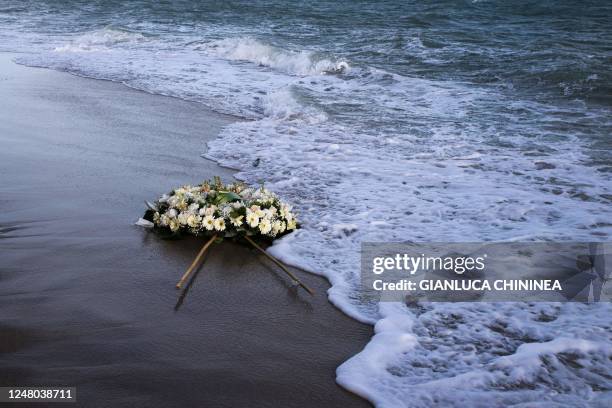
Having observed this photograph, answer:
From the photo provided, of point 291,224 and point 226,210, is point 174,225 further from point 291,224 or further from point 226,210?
point 291,224

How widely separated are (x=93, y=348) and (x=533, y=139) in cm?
629

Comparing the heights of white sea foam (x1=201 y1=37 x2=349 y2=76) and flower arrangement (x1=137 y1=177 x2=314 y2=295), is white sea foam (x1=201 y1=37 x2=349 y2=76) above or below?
above

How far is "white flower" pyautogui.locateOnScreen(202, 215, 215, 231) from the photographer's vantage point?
4.97m

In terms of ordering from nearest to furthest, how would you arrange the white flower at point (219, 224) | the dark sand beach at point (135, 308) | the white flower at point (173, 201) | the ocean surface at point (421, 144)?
the dark sand beach at point (135, 308)
the ocean surface at point (421, 144)
the white flower at point (219, 224)
the white flower at point (173, 201)

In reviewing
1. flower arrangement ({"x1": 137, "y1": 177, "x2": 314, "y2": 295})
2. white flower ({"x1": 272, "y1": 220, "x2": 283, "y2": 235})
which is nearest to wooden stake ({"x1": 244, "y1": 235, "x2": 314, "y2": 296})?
flower arrangement ({"x1": 137, "y1": 177, "x2": 314, "y2": 295})

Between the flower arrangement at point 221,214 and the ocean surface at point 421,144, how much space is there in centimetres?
21

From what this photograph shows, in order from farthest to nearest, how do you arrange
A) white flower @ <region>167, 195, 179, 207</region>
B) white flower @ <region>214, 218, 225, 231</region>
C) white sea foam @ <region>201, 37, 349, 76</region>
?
white sea foam @ <region>201, 37, 349, 76</region>, white flower @ <region>167, 195, 179, 207</region>, white flower @ <region>214, 218, 225, 231</region>

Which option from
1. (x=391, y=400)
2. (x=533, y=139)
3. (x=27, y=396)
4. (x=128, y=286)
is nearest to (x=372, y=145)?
(x=533, y=139)

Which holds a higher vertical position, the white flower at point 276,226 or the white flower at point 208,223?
the white flower at point 208,223

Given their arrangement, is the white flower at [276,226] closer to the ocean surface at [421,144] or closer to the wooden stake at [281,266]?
the ocean surface at [421,144]

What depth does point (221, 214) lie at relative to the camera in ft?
16.7

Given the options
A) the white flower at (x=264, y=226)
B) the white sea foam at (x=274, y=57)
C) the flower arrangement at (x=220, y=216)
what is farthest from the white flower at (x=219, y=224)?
the white sea foam at (x=274, y=57)

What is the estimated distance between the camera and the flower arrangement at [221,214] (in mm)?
5012

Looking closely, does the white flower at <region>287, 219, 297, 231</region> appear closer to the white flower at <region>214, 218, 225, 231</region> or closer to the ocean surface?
the ocean surface
